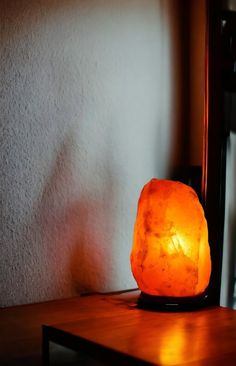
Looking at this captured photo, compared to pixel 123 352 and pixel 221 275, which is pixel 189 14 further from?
pixel 123 352

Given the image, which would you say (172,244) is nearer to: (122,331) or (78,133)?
(122,331)

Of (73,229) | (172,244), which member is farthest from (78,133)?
(172,244)

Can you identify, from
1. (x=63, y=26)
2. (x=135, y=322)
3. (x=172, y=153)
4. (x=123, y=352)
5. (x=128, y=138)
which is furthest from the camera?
(x=172, y=153)

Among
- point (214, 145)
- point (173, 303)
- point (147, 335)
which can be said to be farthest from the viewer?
point (214, 145)

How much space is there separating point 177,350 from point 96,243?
60 cm

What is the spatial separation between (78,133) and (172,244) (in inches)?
15.4

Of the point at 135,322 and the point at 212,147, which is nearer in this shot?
the point at 135,322

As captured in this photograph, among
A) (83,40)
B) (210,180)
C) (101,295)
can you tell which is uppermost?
(83,40)

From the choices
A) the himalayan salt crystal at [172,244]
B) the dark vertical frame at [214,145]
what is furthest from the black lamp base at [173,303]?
the dark vertical frame at [214,145]

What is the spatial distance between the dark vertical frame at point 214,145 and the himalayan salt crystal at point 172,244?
17 cm

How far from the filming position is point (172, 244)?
4.27 ft

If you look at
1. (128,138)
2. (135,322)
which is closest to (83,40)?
(128,138)

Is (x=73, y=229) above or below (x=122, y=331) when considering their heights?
above

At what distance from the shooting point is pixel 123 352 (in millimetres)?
966
